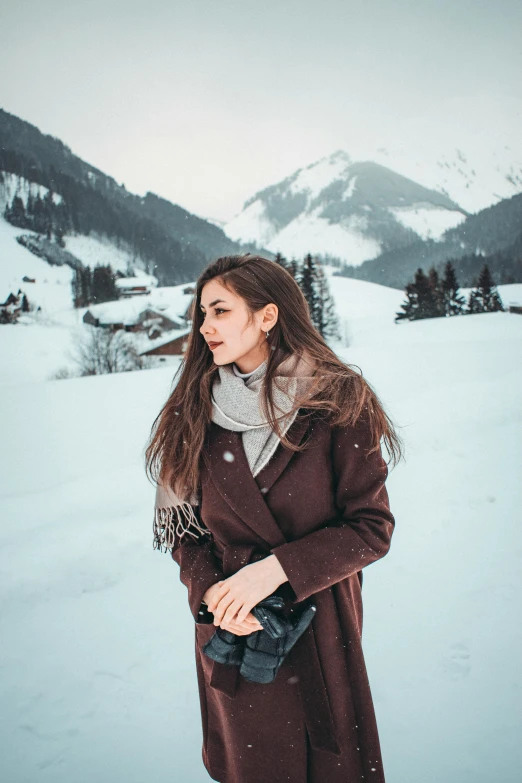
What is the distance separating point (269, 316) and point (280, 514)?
24.0 inches

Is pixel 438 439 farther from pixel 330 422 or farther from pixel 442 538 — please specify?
pixel 330 422

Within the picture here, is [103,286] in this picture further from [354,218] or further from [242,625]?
[354,218]

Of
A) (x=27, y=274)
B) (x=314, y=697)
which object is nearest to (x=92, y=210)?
(x=27, y=274)

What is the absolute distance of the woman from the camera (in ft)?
3.48

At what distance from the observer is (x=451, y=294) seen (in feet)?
53.4

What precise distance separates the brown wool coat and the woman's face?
0.27 meters

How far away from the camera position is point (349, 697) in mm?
1200

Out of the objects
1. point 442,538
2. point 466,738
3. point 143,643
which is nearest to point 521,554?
point 442,538

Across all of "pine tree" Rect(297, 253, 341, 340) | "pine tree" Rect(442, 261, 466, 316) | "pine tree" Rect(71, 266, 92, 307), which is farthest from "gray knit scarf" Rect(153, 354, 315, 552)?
"pine tree" Rect(297, 253, 341, 340)

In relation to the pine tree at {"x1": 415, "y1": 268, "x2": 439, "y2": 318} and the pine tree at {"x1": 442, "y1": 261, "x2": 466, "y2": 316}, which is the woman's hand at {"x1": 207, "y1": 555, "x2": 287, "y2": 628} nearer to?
the pine tree at {"x1": 442, "y1": 261, "x2": 466, "y2": 316}

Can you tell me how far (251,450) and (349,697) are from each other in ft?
2.70

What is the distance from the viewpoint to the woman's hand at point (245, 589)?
3.27 ft

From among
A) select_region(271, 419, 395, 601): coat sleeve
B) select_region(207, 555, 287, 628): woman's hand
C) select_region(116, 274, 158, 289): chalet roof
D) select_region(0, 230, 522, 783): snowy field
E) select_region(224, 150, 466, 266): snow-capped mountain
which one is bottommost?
select_region(0, 230, 522, 783): snowy field

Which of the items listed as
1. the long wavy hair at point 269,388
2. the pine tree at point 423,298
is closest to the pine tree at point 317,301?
the pine tree at point 423,298
